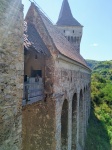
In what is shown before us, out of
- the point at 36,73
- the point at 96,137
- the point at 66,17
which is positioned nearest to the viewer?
the point at 36,73

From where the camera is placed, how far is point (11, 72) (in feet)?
17.2

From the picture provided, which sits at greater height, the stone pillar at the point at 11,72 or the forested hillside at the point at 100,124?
the stone pillar at the point at 11,72

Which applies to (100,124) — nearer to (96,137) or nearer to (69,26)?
(96,137)

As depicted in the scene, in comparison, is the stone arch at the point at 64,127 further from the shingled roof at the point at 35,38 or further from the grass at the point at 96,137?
the grass at the point at 96,137

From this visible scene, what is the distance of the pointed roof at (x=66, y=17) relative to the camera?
104ft

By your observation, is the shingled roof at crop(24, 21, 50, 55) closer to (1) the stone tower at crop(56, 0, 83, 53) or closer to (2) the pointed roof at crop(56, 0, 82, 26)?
(1) the stone tower at crop(56, 0, 83, 53)

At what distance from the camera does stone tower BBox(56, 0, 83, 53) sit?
103 ft

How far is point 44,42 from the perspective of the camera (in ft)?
32.6

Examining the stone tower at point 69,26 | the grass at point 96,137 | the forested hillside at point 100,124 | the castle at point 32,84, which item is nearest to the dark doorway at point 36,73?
the castle at point 32,84

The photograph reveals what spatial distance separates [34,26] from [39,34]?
0.52m

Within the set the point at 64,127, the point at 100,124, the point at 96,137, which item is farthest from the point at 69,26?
the point at 64,127

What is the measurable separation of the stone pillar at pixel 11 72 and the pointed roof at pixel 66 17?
26.5m

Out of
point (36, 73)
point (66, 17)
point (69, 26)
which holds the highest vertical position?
point (66, 17)

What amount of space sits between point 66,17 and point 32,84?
25.9m
